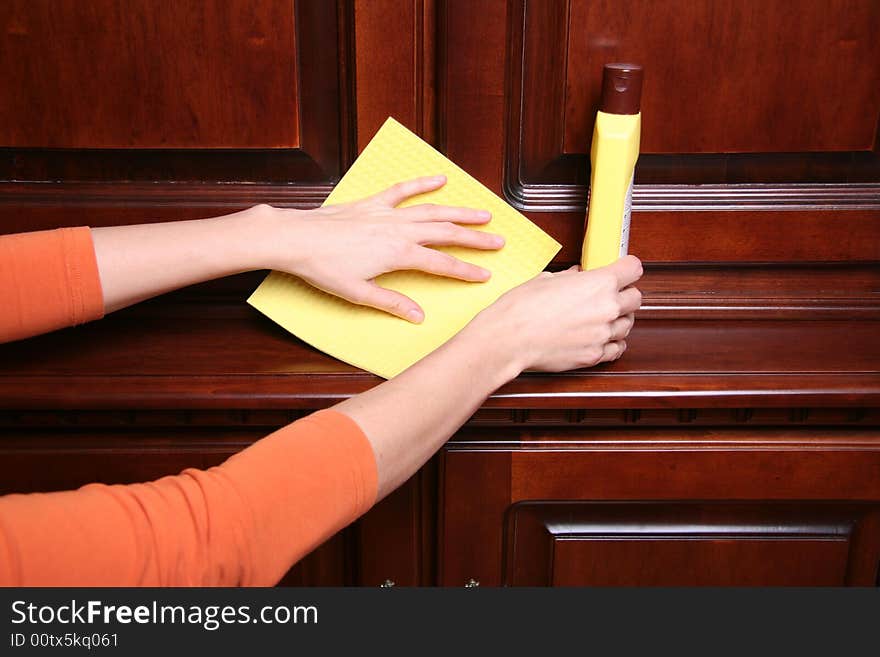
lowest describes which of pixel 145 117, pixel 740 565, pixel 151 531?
pixel 740 565

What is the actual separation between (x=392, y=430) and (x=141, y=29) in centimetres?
44

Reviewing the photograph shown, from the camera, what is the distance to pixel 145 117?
0.80m

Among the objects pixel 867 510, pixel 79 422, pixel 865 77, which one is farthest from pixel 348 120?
pixel 867 510

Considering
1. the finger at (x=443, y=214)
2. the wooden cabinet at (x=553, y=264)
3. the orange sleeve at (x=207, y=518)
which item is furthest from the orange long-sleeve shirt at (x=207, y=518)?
the finger at (x=443, y=214)

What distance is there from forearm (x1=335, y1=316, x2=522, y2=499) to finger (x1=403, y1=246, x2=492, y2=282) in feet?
0.26

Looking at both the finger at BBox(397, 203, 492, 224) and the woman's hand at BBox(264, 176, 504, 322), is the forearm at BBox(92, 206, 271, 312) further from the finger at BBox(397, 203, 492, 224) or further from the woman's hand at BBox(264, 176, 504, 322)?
the finger at BBox(397, 203, 492, 224)

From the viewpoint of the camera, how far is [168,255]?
28.6 inches

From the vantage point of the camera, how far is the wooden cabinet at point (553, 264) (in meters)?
0.72

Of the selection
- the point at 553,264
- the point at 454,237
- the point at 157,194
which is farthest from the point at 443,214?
the point at 157,194

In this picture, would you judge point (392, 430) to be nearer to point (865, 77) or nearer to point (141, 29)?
point (141, 29)

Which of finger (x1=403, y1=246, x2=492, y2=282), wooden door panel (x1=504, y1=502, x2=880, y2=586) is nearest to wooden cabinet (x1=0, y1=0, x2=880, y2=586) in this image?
wooden door panel (x1=504, y1=502, x2=880, y2=586)

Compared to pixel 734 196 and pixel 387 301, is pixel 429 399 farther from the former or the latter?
pixel 734 196

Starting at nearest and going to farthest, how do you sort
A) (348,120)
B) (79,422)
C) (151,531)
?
(151,531)
(79,422)
(348,120)

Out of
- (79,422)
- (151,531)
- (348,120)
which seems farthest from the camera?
(348,120)
